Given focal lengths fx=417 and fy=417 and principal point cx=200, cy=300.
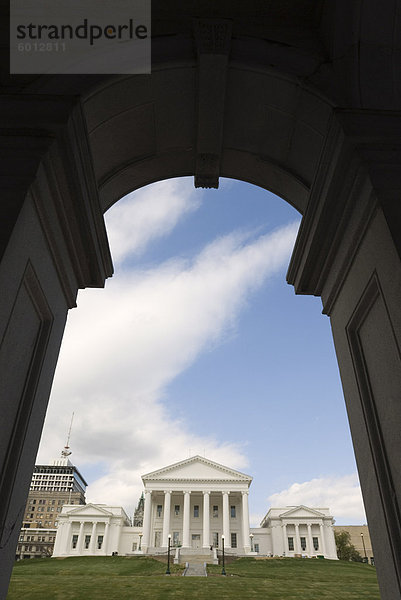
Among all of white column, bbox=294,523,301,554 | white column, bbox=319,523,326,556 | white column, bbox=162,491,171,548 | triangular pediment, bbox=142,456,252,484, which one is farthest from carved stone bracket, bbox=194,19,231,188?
white column, bbox=319,523,326,556

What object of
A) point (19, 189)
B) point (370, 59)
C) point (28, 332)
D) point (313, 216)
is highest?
point (370, 59)

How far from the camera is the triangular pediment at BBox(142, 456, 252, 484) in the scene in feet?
251

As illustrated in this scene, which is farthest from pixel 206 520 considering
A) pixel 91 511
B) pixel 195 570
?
pixel 195 570

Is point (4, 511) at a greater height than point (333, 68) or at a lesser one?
lesser

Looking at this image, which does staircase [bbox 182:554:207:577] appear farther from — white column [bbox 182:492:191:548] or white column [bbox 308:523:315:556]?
white column [bbox 308:523:315:556]

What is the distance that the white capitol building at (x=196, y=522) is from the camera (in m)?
75.8

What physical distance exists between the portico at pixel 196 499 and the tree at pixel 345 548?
2573cm

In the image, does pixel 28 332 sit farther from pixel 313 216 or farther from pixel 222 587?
pixel 222 587

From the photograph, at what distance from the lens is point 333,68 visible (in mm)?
5293

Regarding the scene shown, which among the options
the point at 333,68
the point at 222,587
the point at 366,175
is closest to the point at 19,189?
the point at 366,175

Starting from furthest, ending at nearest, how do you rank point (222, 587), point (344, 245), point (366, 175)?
point (222, 587)
point (344, 245)
point (366, 175)

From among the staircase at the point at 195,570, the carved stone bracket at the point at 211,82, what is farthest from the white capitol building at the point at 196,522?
the carved stone bracket at the point at 211,82

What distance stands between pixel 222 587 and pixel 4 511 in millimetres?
28610

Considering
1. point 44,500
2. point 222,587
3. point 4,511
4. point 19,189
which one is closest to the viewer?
point 4,511
